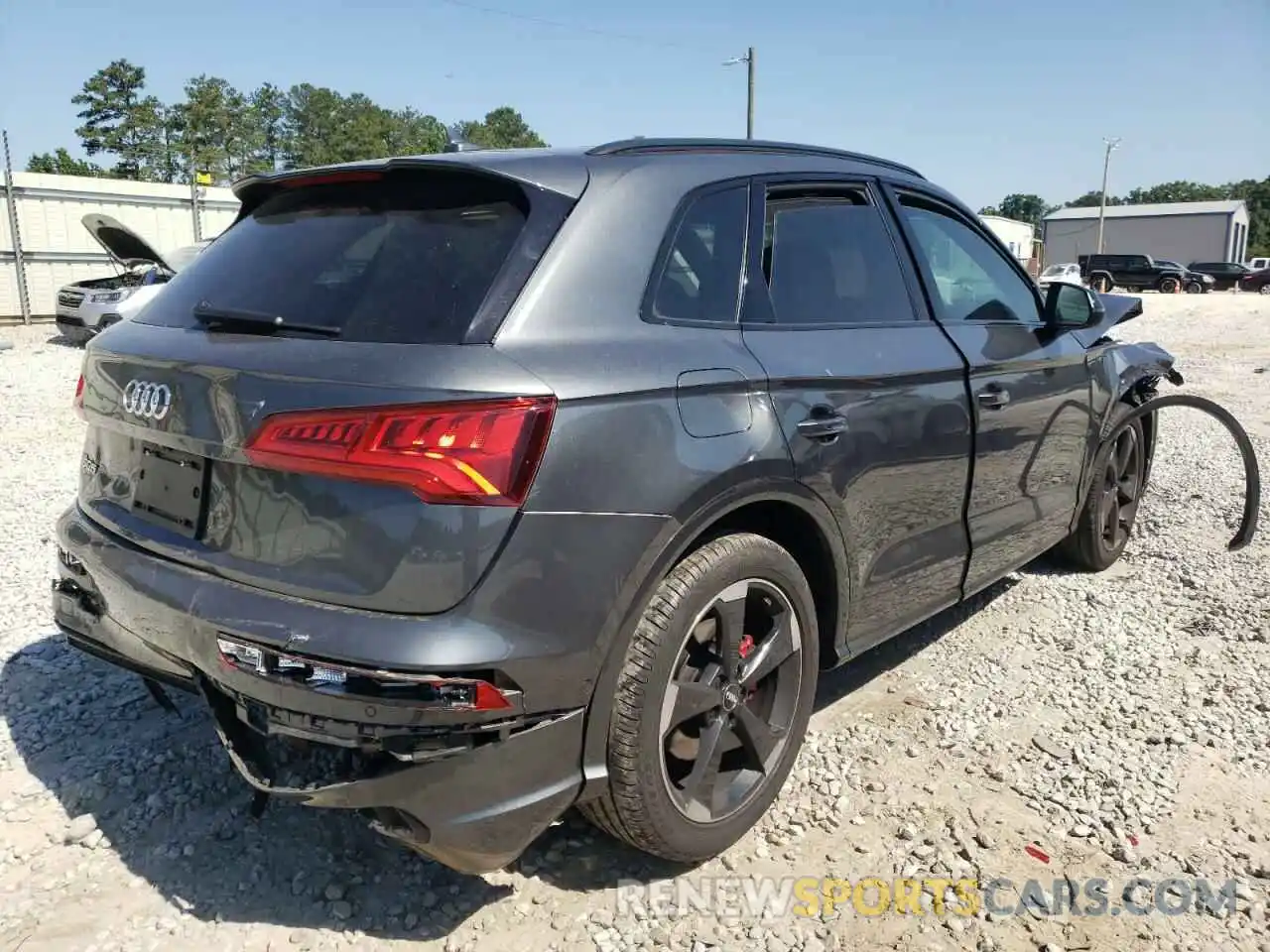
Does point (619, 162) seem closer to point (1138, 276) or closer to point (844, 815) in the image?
point (844, 815)

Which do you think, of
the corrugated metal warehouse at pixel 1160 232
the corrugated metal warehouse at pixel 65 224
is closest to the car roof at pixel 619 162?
the corrugated metal warehouse at pixel 65 224

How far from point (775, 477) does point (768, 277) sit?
25.2 inches

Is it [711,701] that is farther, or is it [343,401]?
[711,701]

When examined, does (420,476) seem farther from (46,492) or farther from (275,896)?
(46,492)

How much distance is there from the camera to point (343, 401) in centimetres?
193

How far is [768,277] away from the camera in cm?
271

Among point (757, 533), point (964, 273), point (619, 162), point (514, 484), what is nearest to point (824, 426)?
point (757, 533)

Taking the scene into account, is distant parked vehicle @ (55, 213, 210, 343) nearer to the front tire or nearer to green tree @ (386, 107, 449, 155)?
the front tire

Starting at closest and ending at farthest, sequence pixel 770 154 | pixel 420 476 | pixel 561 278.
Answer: pixel 420 476 < pixel 561 278 < pixel 770 154

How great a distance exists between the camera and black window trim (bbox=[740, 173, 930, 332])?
2619mm

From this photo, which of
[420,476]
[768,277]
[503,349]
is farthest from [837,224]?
[420,476]

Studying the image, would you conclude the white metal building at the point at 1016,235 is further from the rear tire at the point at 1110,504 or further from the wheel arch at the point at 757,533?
the wheel arch at the point at 757,533

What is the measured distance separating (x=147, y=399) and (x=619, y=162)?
1.31 meters

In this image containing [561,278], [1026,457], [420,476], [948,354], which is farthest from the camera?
[1026,457]
